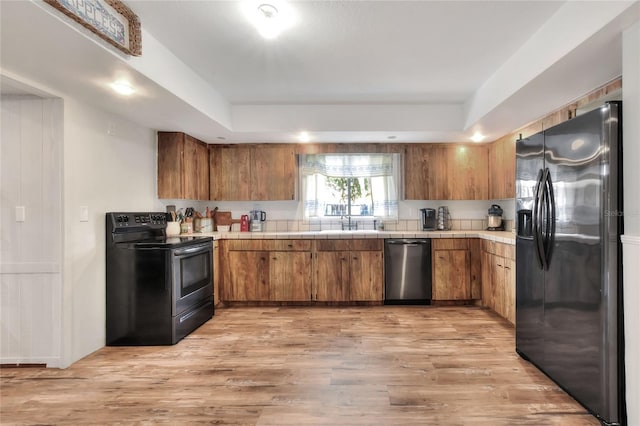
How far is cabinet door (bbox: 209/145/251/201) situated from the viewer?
14.9ft

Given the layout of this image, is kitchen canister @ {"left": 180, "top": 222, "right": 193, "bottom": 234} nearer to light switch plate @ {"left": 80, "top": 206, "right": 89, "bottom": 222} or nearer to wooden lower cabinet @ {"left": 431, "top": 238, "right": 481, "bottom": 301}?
light switch plate @ {"left": 80, "top": 206, "right": 89, "bottom": 222}

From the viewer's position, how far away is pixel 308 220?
4.82m

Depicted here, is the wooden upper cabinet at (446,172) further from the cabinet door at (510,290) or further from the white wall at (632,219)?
the white wall at (632,219)

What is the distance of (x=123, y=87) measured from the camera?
2.44 meters

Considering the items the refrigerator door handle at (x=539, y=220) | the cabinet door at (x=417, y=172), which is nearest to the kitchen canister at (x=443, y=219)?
the cabinet door at (x=417, y=172)

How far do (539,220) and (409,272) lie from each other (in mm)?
2036

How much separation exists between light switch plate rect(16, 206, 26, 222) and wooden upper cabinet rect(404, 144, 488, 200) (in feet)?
13.2

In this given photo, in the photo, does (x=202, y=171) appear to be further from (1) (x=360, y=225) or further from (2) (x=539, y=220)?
(2) (x=539, y=220)

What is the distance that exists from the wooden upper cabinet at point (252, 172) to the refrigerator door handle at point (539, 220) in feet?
9.49

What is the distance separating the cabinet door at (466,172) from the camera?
14.8ft

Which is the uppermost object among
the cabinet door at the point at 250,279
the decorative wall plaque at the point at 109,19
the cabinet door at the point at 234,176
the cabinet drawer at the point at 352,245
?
the decorative wall plaque at the point at 109,19

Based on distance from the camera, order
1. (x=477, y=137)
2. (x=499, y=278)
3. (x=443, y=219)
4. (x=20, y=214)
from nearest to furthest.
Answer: (x=20, y=214), (x=499, y=278), (x=477, y=137), (x=443, y=219)

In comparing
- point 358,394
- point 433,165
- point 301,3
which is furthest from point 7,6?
point 433,165

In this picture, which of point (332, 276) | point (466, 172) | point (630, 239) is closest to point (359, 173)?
point (466, 172)
